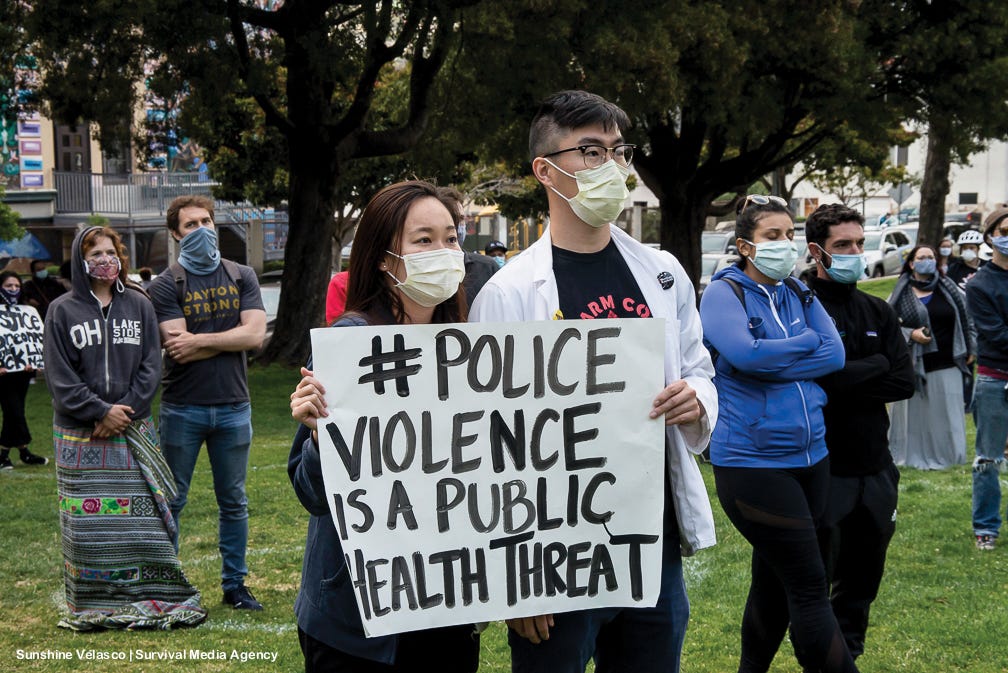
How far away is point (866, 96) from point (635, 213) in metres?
34.0

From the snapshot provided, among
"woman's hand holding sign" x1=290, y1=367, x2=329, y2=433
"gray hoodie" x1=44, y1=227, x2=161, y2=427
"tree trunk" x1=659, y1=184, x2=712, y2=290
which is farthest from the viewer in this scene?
"tree trunk" x1=659, y1=184, x2=712, y2=290

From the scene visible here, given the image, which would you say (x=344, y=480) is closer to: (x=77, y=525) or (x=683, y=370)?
(x=683, y=370)

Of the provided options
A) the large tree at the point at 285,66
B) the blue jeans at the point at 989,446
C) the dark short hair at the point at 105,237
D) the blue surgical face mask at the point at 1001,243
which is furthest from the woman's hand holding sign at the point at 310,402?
the large tree at the point at 285,66

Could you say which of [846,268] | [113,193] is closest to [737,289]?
[846,268]

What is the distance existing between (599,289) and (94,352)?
11.8 ft

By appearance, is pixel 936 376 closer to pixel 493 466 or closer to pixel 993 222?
pixel 993 222

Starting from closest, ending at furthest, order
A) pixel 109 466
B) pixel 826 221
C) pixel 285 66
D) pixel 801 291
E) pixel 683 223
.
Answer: pixel 801 291 < pixel 826 221 < pixel 109 466 < pixel 285 66 < pixel 683 223

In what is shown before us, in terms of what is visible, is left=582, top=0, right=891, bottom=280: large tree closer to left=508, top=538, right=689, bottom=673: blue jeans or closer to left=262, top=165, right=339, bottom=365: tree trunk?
left=262, top=165, right=339, bottom=365: tree trunk

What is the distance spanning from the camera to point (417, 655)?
319 centimetres

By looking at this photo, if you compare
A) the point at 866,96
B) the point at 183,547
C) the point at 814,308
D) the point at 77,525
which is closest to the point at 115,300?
the point at 77,525

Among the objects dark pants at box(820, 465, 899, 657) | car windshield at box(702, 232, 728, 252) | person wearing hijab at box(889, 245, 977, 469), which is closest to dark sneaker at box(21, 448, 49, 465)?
person wearing hijab at box(889, 245, 977, 469)

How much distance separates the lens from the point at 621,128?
11.3ft

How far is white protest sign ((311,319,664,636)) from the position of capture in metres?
2.98

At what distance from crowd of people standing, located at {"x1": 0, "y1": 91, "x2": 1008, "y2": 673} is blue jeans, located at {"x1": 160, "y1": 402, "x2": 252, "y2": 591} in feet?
0.04
